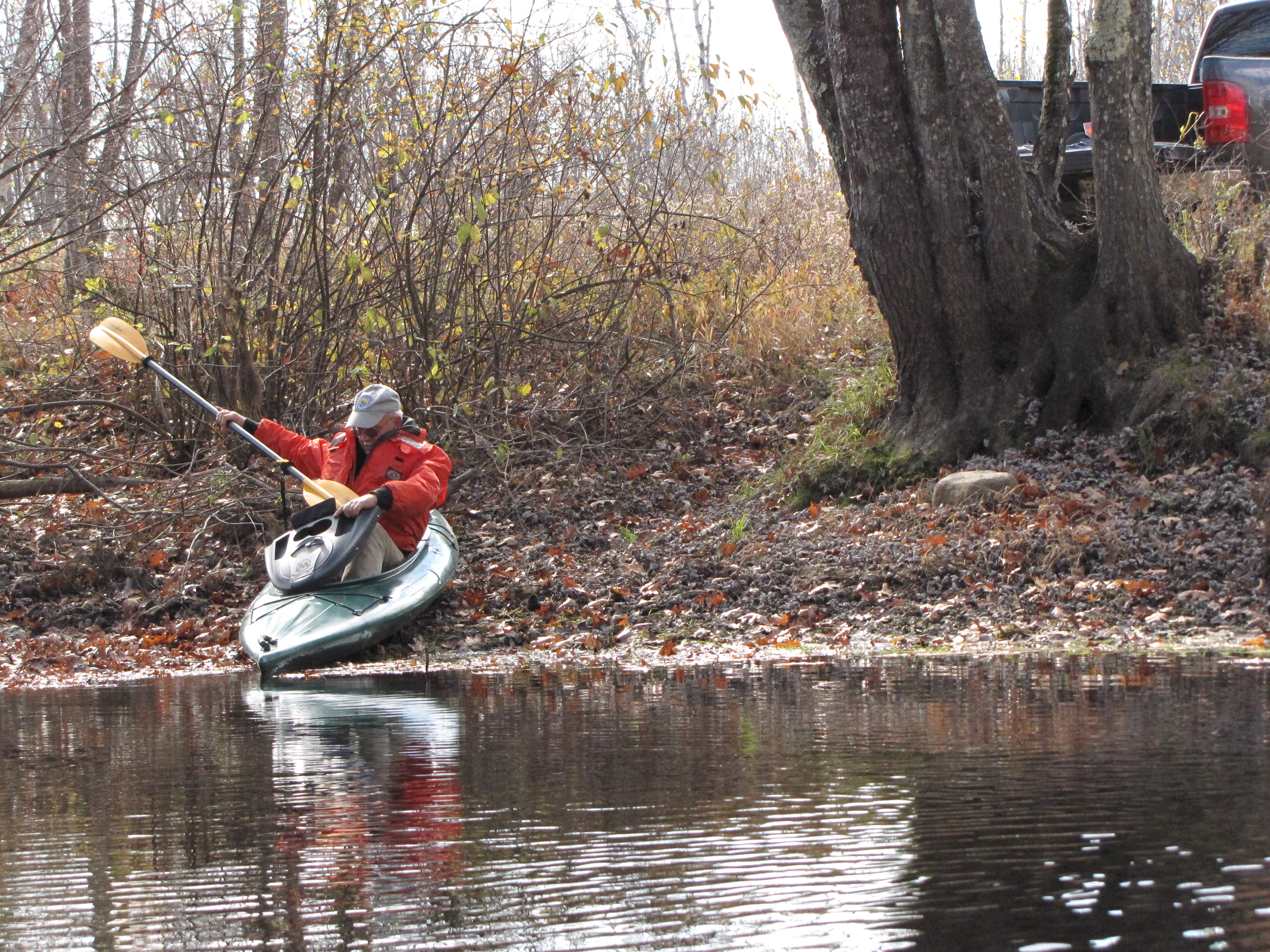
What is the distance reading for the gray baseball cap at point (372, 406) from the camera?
883cm

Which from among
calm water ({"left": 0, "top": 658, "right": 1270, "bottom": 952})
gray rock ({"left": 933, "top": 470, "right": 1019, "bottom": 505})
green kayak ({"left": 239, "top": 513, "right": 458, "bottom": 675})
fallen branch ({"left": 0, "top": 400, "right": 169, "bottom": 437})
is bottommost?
calm water ({"left": 0, "top": 658, "right": 1270, "bottom": 952})

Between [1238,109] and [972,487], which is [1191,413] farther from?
[1238,109]

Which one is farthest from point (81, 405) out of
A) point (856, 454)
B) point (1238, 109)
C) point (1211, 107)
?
point (1238, 109)

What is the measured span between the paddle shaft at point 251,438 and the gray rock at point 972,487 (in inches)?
154

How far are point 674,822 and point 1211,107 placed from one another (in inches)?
390

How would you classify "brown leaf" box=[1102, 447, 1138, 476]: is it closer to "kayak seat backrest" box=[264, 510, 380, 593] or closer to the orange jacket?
the orange jacket

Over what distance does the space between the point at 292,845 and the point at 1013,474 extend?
23.0 feet

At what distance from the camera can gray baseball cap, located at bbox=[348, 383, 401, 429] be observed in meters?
8.83

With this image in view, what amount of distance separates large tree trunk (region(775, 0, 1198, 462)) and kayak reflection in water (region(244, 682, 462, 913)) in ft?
18.1

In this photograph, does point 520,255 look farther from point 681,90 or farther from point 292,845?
point 292,845

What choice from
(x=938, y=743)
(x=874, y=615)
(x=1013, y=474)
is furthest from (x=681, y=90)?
(x=938, y=743)

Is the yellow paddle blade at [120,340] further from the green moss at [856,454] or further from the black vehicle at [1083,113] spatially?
the black vehicle at [1083,113]

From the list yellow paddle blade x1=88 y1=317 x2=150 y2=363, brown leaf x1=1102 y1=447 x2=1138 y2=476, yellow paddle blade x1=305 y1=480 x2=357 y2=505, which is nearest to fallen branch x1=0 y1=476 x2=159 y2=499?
yellow paddle blade x1=88 y1=317 x2=150 y2=363

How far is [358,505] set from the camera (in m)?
8.36
